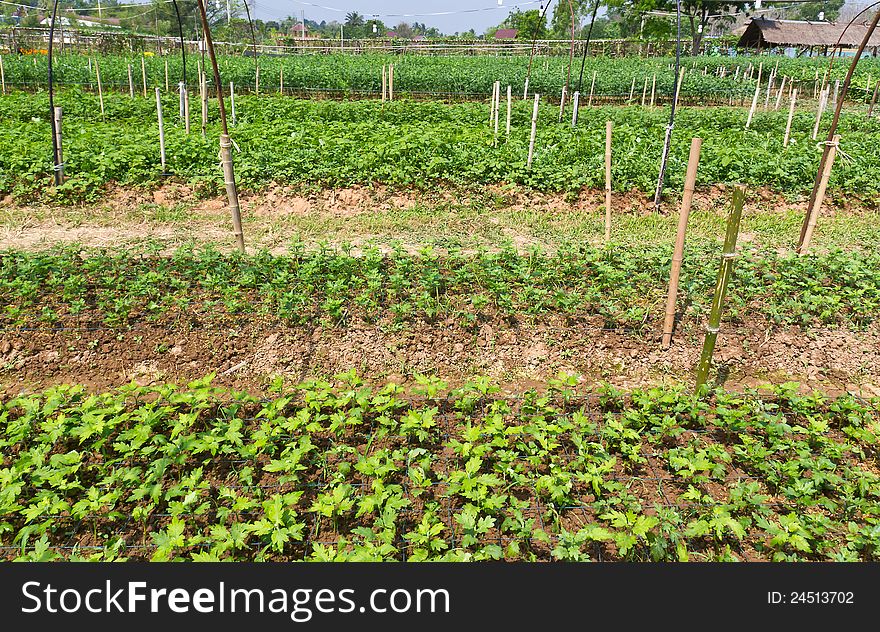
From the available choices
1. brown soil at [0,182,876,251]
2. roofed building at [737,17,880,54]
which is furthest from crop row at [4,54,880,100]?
roofed building at [737,17,880,54]

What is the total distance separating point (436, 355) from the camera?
502 cm

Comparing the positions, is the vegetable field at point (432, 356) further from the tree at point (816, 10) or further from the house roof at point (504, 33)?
the tree at point (816, 10)

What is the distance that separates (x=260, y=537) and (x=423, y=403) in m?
1.38

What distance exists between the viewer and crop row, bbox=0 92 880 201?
912 cm

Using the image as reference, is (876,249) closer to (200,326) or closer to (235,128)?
(200,326)

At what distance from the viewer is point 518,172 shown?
9.39 meters

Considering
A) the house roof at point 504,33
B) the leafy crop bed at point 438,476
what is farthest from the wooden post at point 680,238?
the house roof at point 504,33

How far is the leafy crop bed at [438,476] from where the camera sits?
300cm

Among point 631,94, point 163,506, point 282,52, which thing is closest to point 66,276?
point 163,506

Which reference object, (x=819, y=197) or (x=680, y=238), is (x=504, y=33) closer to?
(x=819, y=197)

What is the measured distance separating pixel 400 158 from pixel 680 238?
5797 millimetres

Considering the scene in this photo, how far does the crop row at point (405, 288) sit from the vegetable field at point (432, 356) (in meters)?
0.03

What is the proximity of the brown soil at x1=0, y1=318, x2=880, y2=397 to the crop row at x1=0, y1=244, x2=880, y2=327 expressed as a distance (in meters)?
0.18

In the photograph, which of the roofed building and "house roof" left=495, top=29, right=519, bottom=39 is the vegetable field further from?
"house roof" left=495, top=29, right=519, bottom=39
